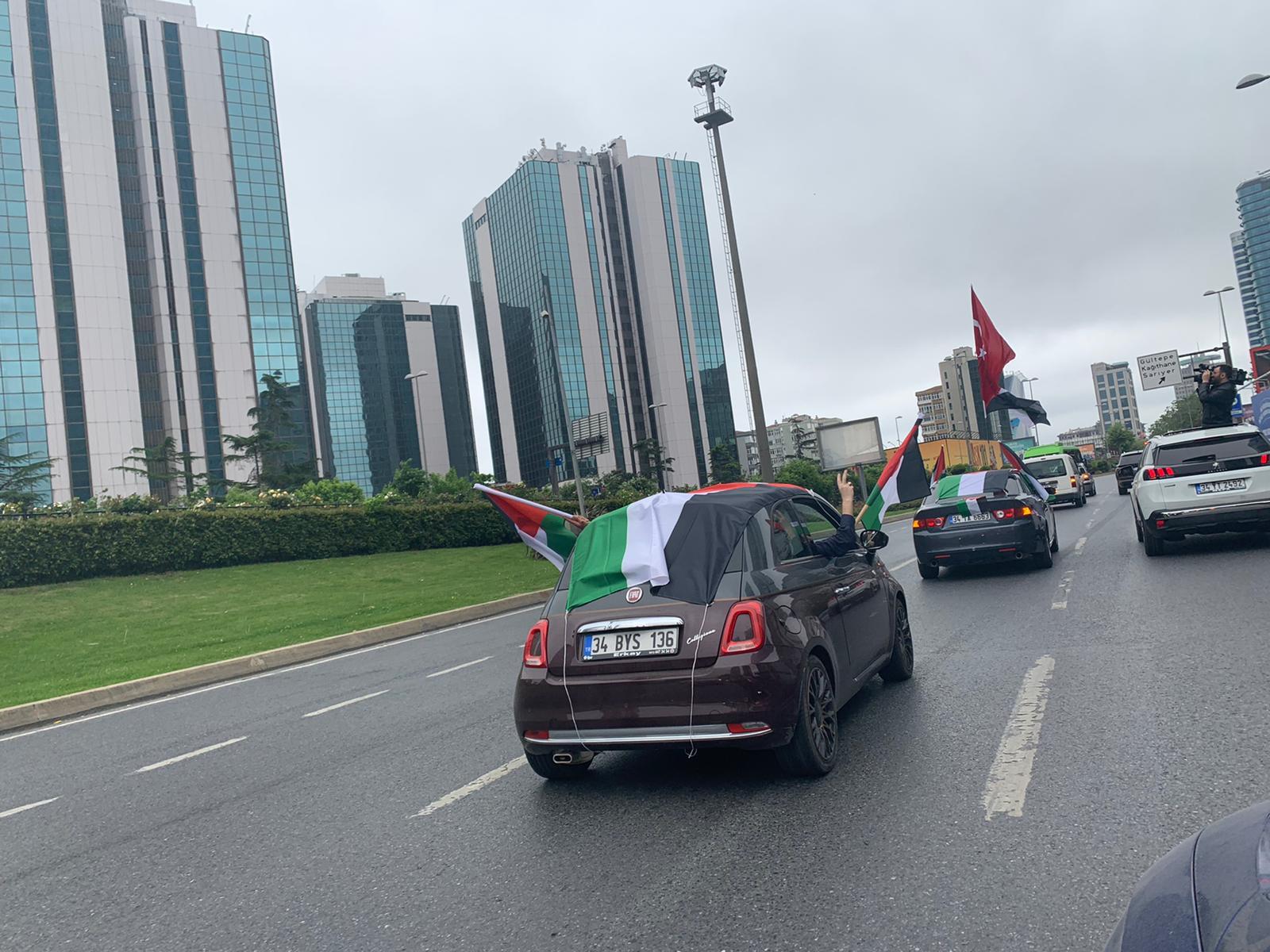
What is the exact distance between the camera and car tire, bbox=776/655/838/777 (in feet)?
16.4

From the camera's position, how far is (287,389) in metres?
84.1

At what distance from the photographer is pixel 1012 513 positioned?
44.9 ft

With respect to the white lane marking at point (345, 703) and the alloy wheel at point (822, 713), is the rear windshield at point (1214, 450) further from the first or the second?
the white lane marking at point (345, 703)

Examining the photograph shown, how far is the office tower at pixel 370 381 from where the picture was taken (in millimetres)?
142500

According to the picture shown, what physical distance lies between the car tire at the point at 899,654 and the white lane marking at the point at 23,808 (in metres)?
5.79

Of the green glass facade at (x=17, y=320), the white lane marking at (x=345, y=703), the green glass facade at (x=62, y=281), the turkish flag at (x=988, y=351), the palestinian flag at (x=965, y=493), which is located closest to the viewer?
the white lane marking at (x=345, y=703)

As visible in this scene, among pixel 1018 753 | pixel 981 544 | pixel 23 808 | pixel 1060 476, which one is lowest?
pixel 1018 753

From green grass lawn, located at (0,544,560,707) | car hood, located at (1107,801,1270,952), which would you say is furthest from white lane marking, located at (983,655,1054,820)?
green grass lawn, located at (0,544,560,707)

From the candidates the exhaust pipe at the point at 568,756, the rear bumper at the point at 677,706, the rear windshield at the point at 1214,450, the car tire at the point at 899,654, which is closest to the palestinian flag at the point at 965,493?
the rear windshield at the point at 1214,450

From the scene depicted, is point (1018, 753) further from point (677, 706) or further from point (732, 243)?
point (732, 243)

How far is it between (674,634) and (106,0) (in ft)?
321

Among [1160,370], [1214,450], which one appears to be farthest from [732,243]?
[1160,370]

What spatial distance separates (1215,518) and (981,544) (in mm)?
2884

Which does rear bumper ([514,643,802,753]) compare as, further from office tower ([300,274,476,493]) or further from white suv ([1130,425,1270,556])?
office tower ([300,274,476,493])
